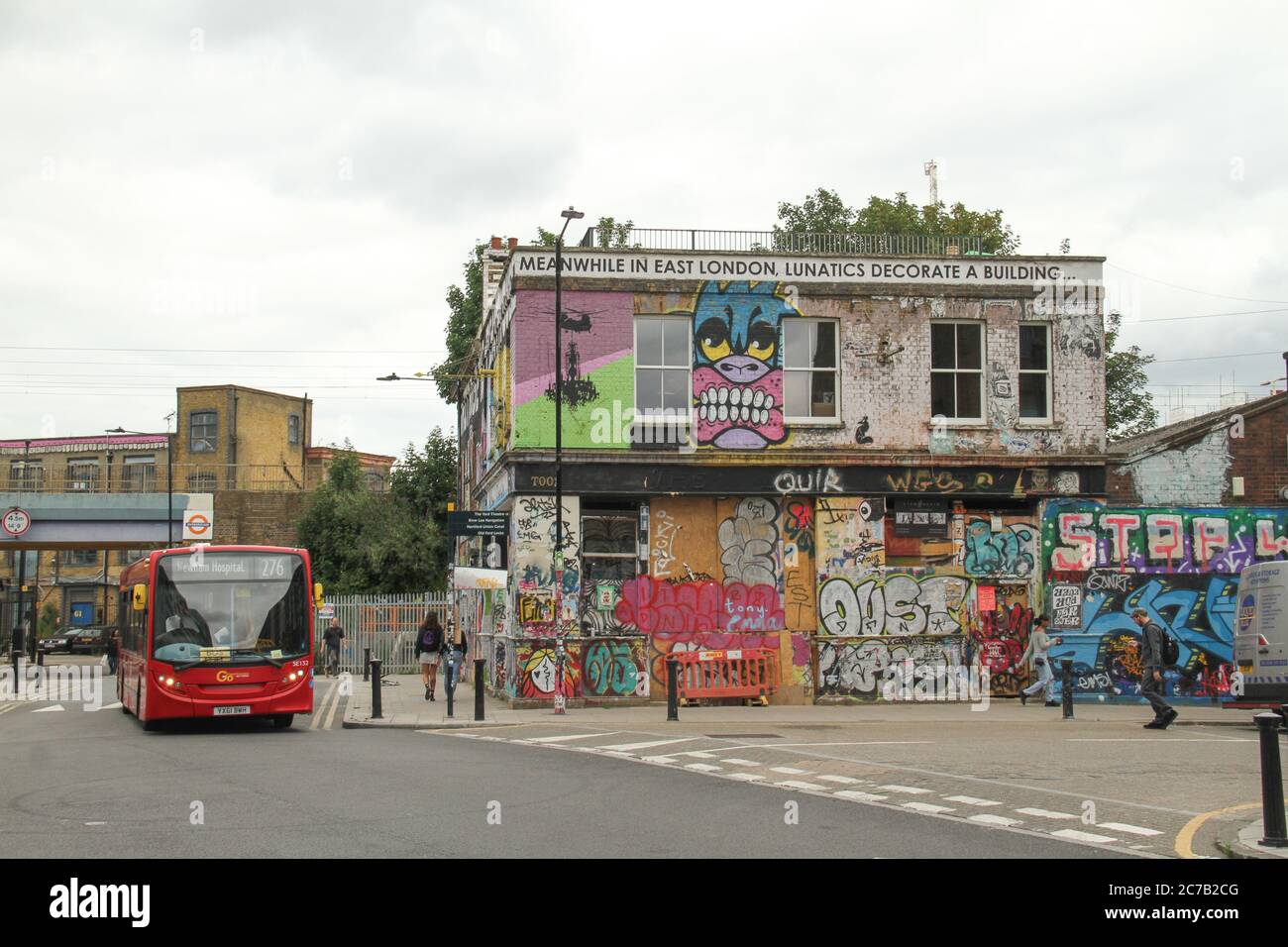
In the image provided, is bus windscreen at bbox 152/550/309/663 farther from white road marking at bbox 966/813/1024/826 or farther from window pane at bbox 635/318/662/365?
white road marking at bbox 966/813/1024/826

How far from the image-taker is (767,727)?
2117 cm

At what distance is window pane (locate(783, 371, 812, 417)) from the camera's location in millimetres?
26625

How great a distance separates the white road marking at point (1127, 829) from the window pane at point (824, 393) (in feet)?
53.1

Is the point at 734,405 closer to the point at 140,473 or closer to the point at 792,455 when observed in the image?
the point at 792,455

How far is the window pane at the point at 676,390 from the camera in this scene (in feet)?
86.1


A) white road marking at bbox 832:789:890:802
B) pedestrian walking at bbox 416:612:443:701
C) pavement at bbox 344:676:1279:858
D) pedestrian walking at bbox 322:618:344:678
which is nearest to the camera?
pavement at bbox 344:676:1279:858

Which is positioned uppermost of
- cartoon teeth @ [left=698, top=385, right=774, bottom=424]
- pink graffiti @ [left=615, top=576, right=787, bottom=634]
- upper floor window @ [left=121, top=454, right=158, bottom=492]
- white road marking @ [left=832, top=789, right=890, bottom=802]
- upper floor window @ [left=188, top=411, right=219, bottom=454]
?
upper floor window @ [left=188, top=411, right=219, bottom=454]

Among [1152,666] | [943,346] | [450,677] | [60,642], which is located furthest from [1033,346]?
[60,642]

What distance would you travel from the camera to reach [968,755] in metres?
16.6

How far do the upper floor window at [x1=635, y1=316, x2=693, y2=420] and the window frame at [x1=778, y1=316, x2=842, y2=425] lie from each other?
1.89m

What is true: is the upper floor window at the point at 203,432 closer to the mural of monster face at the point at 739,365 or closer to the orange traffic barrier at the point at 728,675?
the mural of monster face at the point at 739,365

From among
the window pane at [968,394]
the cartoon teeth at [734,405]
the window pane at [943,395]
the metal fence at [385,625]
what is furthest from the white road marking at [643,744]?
the metal fence at [385,625]

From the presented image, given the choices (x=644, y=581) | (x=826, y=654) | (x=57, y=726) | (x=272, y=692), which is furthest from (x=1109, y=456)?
(x=57, y=726)
